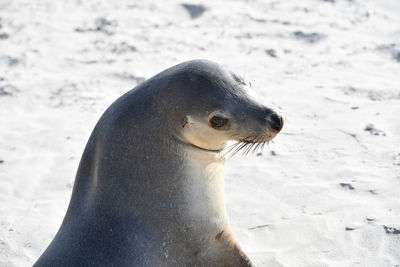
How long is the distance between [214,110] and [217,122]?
0.06 meters

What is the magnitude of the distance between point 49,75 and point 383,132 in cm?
338

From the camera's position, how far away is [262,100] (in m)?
3.43

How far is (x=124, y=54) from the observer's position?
7828 millimetres

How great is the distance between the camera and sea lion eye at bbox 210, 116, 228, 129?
3.36m

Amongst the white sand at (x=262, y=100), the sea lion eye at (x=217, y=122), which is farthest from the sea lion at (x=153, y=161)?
the white sand at (x=262, y=100)

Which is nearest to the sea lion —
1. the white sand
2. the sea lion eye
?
the sea lion eye

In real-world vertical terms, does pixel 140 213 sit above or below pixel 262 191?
above

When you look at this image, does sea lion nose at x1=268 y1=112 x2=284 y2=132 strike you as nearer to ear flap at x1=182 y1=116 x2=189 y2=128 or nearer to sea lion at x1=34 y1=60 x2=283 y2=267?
sea lion at x1=34 y1=60 x2=283 y2=267

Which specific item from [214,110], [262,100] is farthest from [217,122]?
[262,100]

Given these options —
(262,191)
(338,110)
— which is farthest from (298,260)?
(338,110)

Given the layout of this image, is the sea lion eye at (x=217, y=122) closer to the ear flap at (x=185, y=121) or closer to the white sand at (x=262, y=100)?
the ear flap at (x=185, y=121)

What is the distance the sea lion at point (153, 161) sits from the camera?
131 inches

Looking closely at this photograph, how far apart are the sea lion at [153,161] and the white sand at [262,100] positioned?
26 centimetres

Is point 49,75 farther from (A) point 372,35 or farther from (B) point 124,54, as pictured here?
(A) point 372,35
